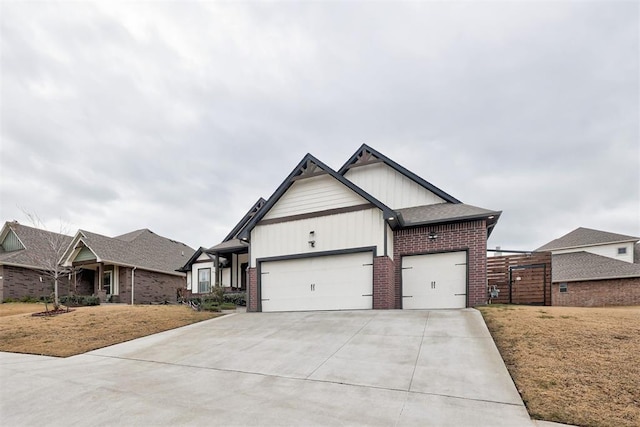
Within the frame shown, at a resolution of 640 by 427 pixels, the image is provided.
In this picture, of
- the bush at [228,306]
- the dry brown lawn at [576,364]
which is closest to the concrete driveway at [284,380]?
the dry brown lawn at [576,364]

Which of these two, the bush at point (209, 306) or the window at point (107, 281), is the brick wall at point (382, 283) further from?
the window at point (107, 281)

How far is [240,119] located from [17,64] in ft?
29.2

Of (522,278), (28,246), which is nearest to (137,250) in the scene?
(28,246)

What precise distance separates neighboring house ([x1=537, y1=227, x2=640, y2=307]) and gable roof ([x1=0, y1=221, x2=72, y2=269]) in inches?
1279

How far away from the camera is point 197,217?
3136cm

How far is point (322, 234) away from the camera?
498 inches

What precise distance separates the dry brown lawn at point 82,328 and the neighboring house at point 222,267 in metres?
5.00

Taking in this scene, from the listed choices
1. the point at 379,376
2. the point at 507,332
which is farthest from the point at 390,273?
the point at 379,376

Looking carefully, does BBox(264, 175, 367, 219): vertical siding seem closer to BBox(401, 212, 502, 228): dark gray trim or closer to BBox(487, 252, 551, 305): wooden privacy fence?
BBox(401, 212, 502, 228): dark gray trim

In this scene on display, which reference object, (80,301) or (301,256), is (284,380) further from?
(80,301)

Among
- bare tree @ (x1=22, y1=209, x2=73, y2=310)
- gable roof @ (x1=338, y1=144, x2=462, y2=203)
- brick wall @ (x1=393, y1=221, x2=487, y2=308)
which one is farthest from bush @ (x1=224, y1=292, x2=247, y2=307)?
bare tree @ (x1=22, y1=209, x2=73, y2=310)

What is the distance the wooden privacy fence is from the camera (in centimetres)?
1254

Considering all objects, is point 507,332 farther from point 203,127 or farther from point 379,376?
point 203,127

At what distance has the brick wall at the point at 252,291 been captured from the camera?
13.3 metres
